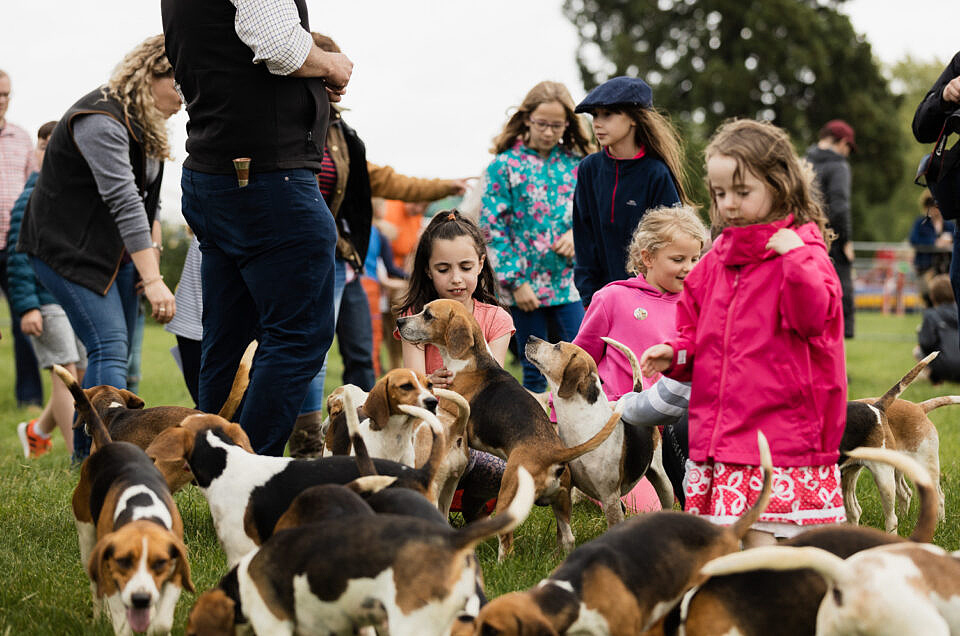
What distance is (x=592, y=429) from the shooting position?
4621 mm

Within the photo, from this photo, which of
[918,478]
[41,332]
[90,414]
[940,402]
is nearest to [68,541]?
[90,414]

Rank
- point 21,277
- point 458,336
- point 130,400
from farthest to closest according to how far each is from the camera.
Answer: point 21,277 → point 130,400 → point 458,336

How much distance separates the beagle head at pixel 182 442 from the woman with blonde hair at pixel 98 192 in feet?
6.32

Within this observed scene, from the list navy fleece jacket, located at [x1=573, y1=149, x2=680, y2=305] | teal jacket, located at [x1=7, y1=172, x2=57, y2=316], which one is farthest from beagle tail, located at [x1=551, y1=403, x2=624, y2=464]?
teal jacket, located at [x1=7, y1=172, x2=57, y2=316]

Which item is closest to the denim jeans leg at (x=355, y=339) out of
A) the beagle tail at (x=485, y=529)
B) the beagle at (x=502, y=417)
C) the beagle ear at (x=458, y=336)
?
the beagle at (x=502, y=417)

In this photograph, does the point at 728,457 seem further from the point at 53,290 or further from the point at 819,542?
the point at 53,290

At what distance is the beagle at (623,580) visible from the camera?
267 cm

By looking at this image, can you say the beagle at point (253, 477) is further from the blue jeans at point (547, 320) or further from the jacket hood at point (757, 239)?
the blue jeans at point (547, 320)

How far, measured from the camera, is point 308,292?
441cm

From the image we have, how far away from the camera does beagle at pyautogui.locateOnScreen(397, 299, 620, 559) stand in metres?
4.28

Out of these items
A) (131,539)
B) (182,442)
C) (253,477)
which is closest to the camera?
(131,539)

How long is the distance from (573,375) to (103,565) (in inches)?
89.3

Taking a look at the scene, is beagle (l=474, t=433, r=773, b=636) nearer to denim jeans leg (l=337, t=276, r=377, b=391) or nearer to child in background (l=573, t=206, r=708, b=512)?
child in background (l=573, t=206, r=708, b=512)

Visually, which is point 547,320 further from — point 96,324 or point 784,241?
point 784,241
